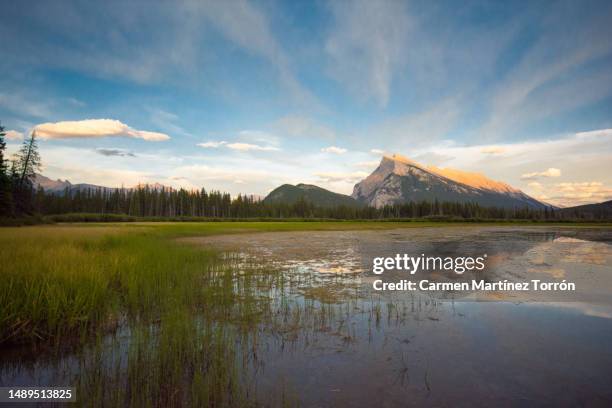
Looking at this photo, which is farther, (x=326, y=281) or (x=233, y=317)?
(x=326, y=281)

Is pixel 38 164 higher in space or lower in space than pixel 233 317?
higher

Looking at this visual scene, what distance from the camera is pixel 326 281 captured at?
14.7m

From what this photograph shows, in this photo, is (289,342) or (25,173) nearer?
(289,342)

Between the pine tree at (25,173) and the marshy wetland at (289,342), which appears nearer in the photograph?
the marshy wetland at (289,342)

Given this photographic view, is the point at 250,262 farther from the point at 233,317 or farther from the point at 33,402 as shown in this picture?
the point at 33,402

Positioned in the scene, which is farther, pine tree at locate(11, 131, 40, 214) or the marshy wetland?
pine tree at locate(11, 131, 40, 214)

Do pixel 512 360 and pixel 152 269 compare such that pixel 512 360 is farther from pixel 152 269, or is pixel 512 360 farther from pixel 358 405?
pixel 152 269

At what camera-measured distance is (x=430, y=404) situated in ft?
16.8

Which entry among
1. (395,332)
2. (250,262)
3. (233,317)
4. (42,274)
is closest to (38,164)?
(250,262)

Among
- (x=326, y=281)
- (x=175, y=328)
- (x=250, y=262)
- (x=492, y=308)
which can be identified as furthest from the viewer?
(x=250, y=262)

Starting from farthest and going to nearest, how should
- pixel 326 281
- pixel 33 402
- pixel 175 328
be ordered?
pixel 326 281, pixel 175 328, pixel 33 402

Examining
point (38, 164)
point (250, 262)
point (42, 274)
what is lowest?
point (250, 262)

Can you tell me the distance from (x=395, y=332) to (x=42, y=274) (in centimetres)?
1053

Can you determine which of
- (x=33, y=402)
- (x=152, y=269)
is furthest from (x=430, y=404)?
(x=152, y=269)
